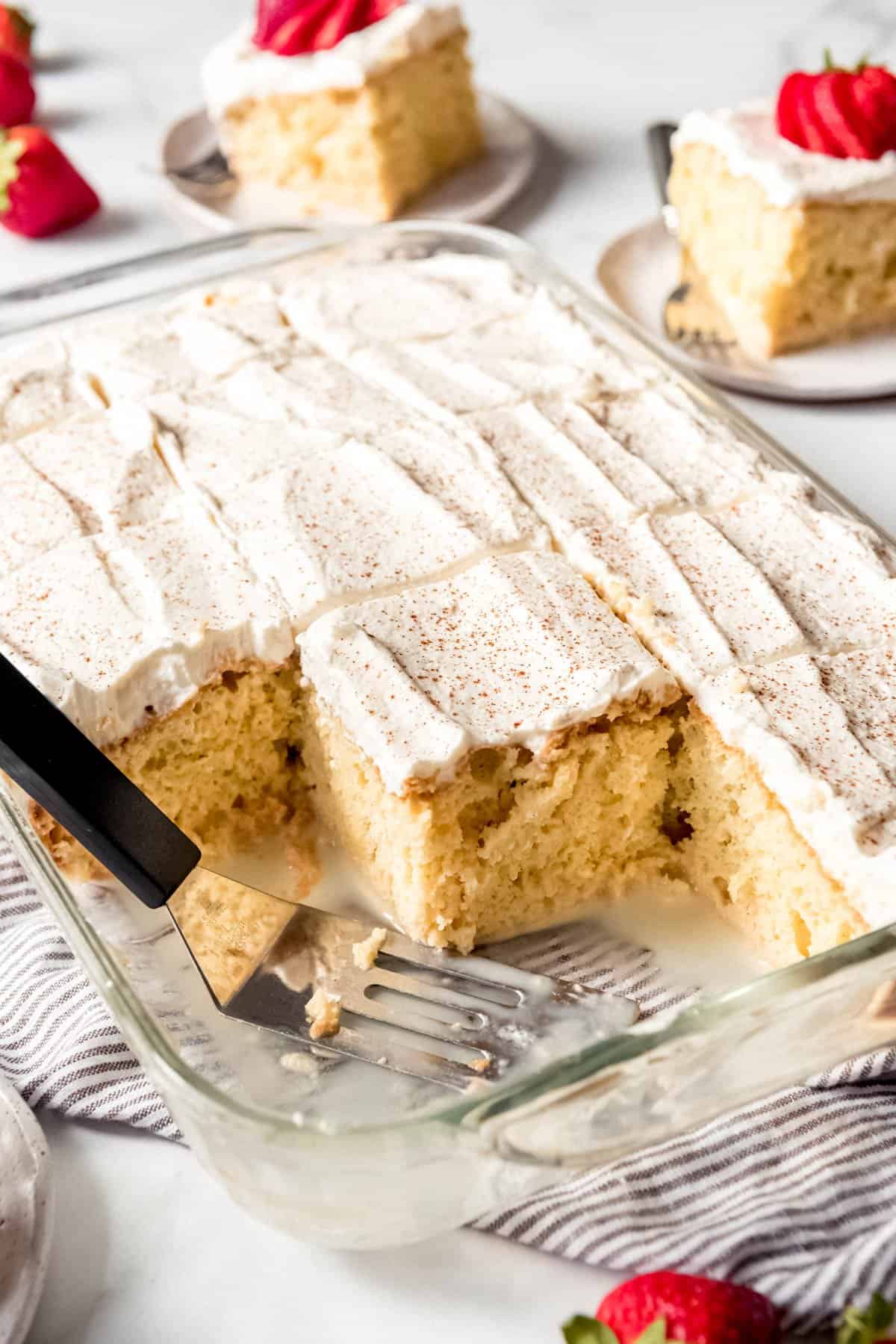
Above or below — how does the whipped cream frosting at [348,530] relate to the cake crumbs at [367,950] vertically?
above

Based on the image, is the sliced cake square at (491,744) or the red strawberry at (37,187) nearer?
the sliced cake square at (491,744)

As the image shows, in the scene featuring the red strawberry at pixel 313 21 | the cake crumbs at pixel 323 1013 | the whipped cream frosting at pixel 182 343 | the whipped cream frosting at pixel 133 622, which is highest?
the red strawberry at pixel 313 21

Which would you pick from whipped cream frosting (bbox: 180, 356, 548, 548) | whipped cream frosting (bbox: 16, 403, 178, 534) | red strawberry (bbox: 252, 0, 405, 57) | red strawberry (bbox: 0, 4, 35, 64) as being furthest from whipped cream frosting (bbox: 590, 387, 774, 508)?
red strawberry (bbox: 0, 4, 35, 64)

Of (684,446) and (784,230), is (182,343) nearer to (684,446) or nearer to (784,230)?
(684,446)

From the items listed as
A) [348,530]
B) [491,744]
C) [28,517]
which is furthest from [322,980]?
[28,517]

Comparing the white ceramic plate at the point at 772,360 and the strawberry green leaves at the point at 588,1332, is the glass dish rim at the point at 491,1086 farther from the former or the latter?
the white ceramic plate at the point at 772,360

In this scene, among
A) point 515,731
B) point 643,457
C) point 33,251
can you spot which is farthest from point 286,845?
point 33,251

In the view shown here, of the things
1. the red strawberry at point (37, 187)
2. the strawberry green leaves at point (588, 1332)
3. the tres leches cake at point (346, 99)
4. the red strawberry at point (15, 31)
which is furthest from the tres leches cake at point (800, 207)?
the strawberry green leaves at point (588, 1332)

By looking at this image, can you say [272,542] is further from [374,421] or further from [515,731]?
[515,731]
